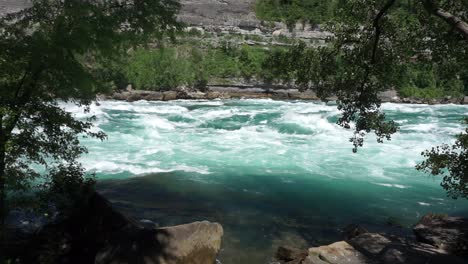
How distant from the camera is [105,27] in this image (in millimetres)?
6895

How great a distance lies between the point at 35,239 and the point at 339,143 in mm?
14325

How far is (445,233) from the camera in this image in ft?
28.7

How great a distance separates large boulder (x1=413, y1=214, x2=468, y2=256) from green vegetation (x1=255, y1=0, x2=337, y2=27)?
144ft

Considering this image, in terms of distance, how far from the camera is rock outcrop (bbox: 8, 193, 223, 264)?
647 cm

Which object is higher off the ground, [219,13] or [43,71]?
[219,13]

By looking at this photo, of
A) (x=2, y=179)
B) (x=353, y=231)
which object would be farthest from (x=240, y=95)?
(x=2, y=179)

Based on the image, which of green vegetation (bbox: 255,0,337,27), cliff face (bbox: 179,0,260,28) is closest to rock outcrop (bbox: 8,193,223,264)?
cliff face (bbox: 179,0,260,28)

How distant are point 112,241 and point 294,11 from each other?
4914 centimetres

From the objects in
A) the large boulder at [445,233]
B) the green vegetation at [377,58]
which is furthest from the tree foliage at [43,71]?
the large boulder at [445,233]

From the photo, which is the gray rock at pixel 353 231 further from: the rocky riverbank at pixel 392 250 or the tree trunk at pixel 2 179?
the tree trunk at pixel 2 179

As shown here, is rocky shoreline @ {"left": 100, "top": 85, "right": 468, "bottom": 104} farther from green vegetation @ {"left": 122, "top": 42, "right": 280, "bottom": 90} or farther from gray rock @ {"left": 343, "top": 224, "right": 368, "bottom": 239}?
gray rock @ {"left": 343, "top": 224, "right": 368, "bottom": 239}

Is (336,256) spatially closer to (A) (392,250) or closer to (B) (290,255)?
(B) (290,255)

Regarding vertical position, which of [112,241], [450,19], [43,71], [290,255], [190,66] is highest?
[450,19]

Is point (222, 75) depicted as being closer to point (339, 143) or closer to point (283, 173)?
point (339, 143)
